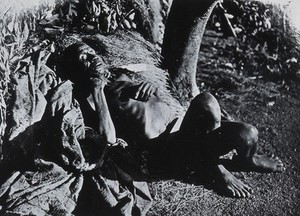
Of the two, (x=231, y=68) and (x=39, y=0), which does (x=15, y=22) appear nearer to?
(x=39, y=0)

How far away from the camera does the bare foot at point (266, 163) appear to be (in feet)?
7.68

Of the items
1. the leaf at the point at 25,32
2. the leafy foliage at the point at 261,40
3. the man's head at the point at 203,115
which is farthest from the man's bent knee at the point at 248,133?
the leafy foliage at the point at 261,40

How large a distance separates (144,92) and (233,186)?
0.66 metres

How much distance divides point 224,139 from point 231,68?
170 centimetres

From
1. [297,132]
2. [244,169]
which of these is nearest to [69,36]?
[244,169]

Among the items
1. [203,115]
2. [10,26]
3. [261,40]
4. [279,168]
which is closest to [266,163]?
[279,168]

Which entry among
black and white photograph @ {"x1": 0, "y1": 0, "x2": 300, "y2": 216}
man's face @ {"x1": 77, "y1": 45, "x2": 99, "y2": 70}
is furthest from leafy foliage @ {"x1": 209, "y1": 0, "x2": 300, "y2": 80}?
man's face @ {"x1": 77, "y1": 45, "x2": 99, "y2": 70}

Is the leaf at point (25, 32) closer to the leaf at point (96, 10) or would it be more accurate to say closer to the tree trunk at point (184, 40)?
the leaf at point (96, 10)

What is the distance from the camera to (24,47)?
233 cm

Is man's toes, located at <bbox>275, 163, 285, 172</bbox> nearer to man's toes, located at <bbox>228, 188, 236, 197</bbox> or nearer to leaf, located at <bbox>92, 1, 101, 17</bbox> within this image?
man's toes, located at <bbox>228, 188, 236, 197</bbox>

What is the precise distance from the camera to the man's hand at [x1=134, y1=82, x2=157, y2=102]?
2.38 metres

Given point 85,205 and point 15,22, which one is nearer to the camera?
point 85,205

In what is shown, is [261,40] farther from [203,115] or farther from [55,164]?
[55,164]

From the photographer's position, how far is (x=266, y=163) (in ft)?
7.92
